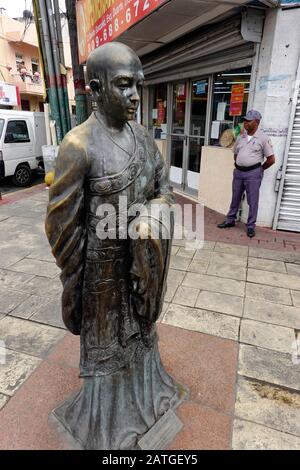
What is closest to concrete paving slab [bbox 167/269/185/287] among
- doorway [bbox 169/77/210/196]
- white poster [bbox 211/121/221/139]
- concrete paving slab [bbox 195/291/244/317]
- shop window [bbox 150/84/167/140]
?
concrete paving slab [bbox 195/291/244/317]

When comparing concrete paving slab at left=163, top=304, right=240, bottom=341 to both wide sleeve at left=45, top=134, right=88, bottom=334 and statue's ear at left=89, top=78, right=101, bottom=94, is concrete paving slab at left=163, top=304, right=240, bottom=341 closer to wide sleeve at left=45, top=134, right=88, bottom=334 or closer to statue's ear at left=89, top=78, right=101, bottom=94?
wide sleeve at left=45, top=134, right=88, bottom=334

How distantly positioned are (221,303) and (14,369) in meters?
2.00

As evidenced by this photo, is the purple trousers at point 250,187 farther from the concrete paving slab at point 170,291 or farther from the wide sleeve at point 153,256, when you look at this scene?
the wide sleeve at point 153,256

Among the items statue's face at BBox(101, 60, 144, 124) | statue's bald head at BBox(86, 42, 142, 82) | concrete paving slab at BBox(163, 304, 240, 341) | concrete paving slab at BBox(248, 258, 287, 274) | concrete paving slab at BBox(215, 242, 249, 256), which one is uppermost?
statue's bald head at BBox(86, 42, 142, 82)

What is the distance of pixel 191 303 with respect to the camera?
11.0ft

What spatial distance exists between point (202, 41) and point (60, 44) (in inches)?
166

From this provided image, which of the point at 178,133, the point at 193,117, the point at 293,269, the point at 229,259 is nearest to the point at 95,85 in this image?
the point at 229,259

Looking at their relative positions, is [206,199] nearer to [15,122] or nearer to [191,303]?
[191,303]

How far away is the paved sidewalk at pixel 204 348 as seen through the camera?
2.00m

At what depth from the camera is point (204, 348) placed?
270cm

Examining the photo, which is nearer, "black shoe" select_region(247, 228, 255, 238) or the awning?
the awning

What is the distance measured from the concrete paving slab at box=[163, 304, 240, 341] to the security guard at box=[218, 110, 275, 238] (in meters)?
2.42

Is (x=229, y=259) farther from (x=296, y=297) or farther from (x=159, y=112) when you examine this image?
(x=159, y=112)

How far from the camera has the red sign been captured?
561cm
